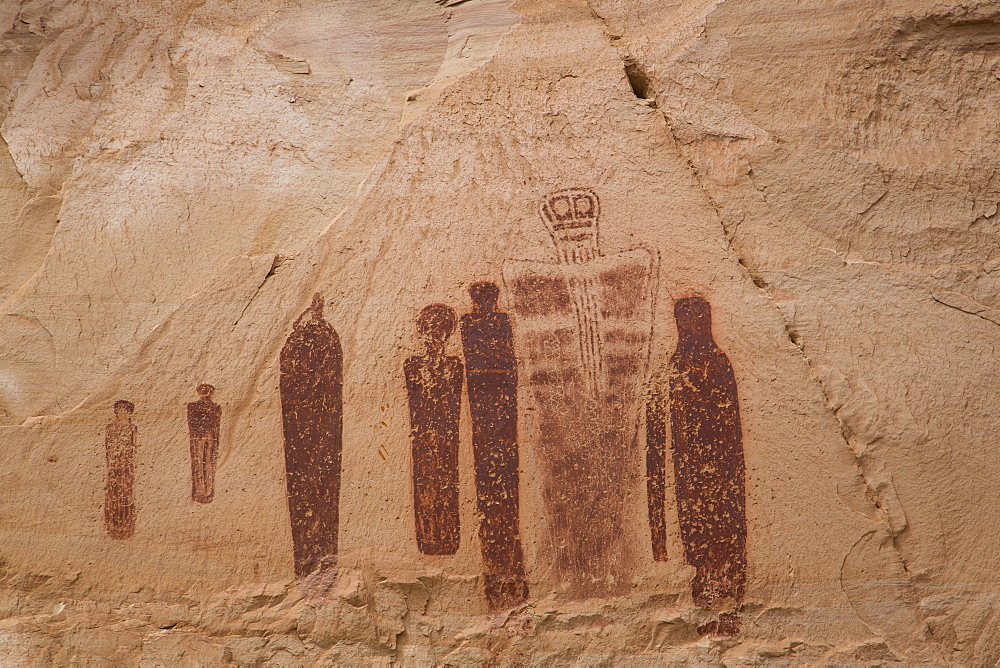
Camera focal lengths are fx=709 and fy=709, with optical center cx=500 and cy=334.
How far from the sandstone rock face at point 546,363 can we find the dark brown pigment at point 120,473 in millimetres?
12

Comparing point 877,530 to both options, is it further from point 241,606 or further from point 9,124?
point 9,124

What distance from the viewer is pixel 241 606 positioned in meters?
2.38

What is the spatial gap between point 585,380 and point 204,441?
4.36 feet

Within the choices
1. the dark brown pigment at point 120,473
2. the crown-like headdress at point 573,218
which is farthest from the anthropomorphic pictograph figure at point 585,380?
the dark brown pigment at point 120,473

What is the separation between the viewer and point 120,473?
8.02ft

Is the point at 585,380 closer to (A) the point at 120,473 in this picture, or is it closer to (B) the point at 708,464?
(B) the point at 708,464

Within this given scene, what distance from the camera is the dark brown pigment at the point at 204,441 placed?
242 cm

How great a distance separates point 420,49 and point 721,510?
81.8 inches

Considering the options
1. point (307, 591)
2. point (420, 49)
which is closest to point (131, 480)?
point (307, 591)

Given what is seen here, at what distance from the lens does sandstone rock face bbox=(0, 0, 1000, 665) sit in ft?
7.66

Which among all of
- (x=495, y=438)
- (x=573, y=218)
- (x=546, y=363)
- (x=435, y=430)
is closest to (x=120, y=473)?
(x=435, y=430)

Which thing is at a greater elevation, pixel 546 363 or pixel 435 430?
pixel 546 363

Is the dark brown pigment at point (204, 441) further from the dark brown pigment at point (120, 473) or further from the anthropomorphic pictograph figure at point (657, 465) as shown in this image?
the anthropomorphic pictograph figure at point (657, 465)

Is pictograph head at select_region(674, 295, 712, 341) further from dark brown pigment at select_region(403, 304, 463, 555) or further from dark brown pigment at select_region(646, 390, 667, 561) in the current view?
dark brown pigment at select_region(403, 304, 463, 555)
